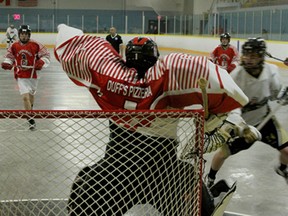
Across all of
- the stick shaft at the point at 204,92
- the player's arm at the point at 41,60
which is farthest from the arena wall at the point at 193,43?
the stick shaft at the point at 204,92

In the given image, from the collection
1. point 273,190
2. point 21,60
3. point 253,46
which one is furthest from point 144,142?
point 21,60

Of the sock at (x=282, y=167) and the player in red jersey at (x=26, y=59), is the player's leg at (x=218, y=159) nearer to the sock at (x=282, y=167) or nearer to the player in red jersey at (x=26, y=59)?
the sock at (x=282, y=167)

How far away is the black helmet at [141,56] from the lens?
2328 mm

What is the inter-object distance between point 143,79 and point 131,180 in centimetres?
44

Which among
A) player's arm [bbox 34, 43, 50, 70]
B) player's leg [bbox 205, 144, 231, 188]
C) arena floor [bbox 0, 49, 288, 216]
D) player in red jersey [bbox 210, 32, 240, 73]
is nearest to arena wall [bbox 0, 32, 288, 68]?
player in red jersey [bbox 210, 32, 240, 73]

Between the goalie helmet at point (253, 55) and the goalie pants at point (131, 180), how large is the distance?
172 centimetres

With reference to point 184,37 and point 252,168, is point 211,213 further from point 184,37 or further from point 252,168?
point 184,37

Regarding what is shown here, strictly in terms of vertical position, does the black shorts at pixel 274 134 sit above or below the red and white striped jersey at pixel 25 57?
below

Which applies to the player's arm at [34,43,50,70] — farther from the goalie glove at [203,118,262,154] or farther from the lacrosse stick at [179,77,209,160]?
Result: the lacrosse stick at [179,77,209,160]

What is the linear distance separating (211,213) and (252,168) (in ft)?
9.19

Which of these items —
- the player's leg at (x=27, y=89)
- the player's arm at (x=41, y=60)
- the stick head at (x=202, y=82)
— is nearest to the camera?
the stick head at (x=202, y=82)

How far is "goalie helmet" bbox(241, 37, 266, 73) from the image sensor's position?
3.91 meters

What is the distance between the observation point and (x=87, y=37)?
2.45 metres

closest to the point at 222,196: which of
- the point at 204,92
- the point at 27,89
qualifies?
the point at 204,92
